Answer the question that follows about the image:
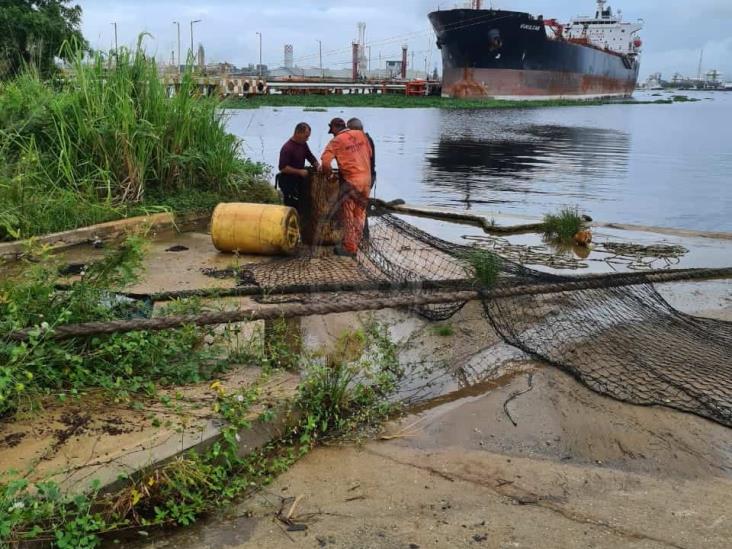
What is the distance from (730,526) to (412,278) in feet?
12.2

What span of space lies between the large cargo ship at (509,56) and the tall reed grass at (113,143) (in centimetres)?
5616

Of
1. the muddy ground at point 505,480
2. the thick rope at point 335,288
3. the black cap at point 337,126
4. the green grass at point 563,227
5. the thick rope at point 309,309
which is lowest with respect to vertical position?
the muddy ground at point 505,480

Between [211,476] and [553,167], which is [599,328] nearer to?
[211,476]

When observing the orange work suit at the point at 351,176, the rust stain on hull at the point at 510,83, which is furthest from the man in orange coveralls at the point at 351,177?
the rust stain on hull at the point at 510,83

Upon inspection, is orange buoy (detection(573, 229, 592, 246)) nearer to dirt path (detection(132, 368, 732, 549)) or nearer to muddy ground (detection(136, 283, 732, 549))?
muddy ground (detection(136, 283, 732, 549))

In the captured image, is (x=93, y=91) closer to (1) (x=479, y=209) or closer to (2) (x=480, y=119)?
(1) (x=479, y=209)

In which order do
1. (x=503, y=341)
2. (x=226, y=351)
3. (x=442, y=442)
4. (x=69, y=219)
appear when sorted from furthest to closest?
(x=69, y=219) < (x=503, y=341) < (x=226, y=351) < (x=442, y=442)

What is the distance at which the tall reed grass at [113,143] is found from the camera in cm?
823

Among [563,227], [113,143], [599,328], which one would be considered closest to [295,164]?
[113,143]

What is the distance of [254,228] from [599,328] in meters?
3.71

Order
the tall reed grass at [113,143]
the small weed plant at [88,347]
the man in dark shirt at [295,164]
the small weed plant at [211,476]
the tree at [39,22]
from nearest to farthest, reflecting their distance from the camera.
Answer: the small weed plant at [211,476] → the small weed plant at [88,347] → the tall reed grass at [113,143] → the man in dark shirt at [295,164] → the tree at [39,22]

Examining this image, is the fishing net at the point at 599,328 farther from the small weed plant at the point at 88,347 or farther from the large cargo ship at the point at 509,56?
the large cargo ship at the point at 509,56

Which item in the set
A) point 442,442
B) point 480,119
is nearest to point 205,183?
point 442,442

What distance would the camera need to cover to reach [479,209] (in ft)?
43.6
